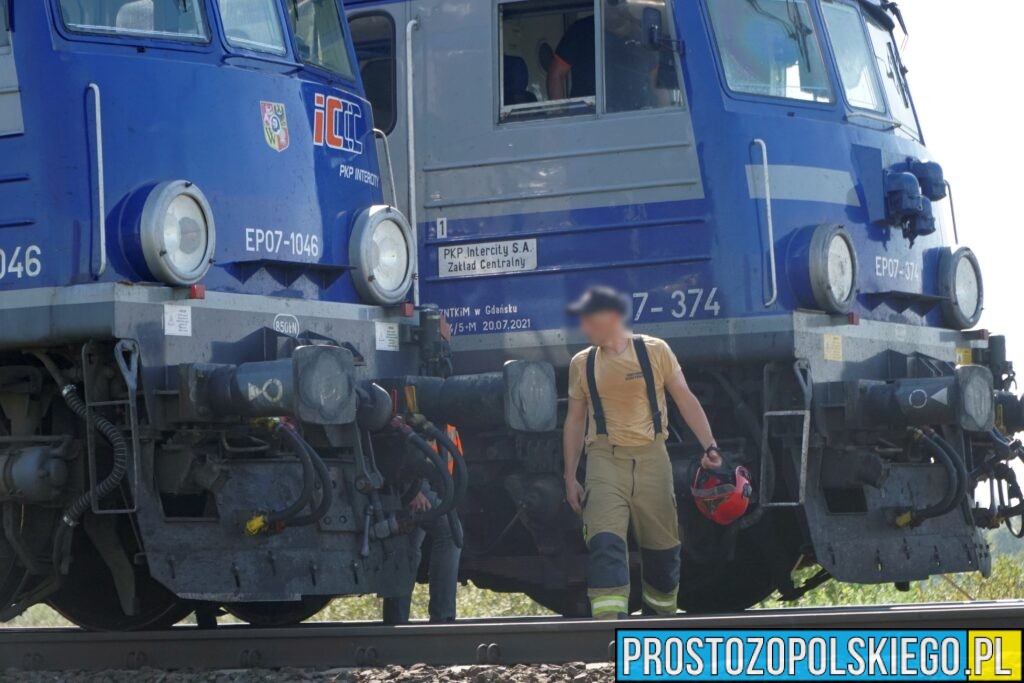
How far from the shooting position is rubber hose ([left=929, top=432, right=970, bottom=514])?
9.27 metres

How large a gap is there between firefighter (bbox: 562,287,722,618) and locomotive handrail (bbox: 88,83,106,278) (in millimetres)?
2054

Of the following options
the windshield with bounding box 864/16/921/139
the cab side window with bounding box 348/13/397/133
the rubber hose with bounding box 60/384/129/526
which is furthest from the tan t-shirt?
the windshield with bounding box 864/16/921/139

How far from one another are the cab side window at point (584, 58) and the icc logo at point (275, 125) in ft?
5.28

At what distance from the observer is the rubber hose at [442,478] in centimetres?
812

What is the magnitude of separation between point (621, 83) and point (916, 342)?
90.0 inches

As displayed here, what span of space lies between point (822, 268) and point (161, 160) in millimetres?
3331

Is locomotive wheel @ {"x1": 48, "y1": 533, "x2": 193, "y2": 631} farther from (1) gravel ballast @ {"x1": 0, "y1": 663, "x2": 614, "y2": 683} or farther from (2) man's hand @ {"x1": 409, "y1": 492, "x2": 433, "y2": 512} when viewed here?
(2) man's hand @ {"x1": 409, "y1": 492, "x2": 433, "y2": 512}

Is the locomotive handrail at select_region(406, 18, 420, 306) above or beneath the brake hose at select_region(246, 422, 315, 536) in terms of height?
above

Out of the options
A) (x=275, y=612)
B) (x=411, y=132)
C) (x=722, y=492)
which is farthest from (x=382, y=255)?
(x=722, y=492)

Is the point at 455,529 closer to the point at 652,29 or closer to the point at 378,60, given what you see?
the point at 652,29

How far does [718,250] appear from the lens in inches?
361

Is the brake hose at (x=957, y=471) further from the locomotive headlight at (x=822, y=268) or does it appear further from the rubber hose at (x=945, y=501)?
the locomotive headlight at (x=822, y=268)

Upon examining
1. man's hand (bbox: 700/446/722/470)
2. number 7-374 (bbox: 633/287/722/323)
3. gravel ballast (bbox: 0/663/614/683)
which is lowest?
gravel ballast (bbox: 0/663/614/683)

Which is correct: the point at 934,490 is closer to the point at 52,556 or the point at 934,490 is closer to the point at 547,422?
the point at 547,422
